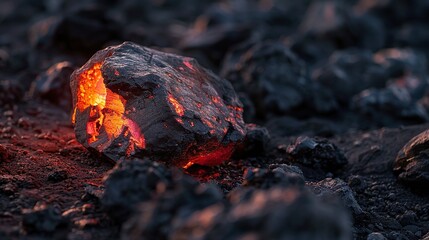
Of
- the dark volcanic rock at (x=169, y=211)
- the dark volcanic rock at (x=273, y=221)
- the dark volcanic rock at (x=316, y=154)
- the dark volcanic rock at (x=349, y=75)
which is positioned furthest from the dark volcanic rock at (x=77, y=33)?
the dark volcanic rock at (x=273, y=221)

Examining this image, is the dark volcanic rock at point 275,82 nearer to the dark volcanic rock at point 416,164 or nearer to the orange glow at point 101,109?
the dark volcanic rock at point 416,164

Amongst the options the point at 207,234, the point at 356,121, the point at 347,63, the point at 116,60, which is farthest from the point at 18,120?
the point at 347,63

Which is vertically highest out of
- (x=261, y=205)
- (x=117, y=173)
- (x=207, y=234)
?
(x=261, y=205)

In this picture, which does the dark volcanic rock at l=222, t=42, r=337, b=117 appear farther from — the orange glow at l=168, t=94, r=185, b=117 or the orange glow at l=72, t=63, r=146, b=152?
the orange glow at l=168, t=94, r=185, b=117

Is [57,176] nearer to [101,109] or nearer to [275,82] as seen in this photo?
[101,109]

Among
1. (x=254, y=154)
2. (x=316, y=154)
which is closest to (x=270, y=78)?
(x=254, y=154)

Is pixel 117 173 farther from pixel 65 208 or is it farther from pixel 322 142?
pixel 322 142

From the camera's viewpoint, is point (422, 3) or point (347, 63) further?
point (422, 3)
